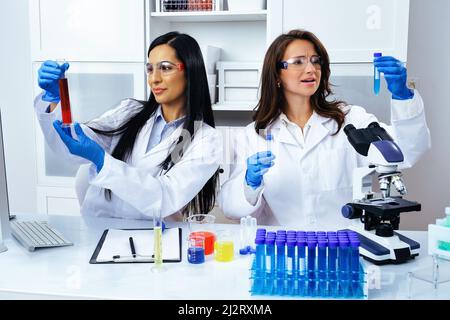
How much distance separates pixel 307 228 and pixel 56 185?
184 cm

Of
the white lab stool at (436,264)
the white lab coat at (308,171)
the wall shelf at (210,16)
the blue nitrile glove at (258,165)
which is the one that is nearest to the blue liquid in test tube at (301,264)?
the white lab stool at (436,264)

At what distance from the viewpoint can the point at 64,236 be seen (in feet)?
5.51

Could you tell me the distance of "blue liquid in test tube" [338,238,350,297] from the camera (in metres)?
A: 1.21

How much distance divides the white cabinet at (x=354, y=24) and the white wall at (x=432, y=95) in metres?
0.36

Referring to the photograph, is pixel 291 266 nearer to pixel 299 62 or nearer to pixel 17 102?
pixel 299 62

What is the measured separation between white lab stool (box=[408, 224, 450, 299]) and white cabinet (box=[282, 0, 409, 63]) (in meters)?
1.42

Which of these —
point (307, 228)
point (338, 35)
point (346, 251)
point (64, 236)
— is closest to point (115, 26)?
point (338, 35)

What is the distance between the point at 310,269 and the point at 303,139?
103 centimetres

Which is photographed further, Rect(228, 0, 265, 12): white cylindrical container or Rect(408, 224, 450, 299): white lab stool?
Rect(228, 0, 265, 12): white cylindrical container

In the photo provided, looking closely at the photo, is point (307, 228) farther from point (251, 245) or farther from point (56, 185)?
point (56, 185)

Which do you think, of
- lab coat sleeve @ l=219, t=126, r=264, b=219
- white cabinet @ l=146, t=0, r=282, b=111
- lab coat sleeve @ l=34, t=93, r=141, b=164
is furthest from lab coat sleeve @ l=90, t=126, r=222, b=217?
white cabinet @ l=146, t=0, r=282, b=111

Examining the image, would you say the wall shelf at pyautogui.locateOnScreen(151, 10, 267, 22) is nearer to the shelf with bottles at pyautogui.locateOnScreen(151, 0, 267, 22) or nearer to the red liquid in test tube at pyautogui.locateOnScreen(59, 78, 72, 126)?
the shelf with bottles at pyautogui.locateOnScreen(151, 0, 267, 22)

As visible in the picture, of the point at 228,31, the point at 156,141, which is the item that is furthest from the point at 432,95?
the point at 156,141

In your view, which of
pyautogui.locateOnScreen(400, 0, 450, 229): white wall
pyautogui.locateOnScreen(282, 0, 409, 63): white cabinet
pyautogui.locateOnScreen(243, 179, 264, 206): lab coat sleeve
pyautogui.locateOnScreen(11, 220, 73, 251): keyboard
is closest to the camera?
pyautogui.locateOnScreen(11, 220, 73, 251): keyboard
